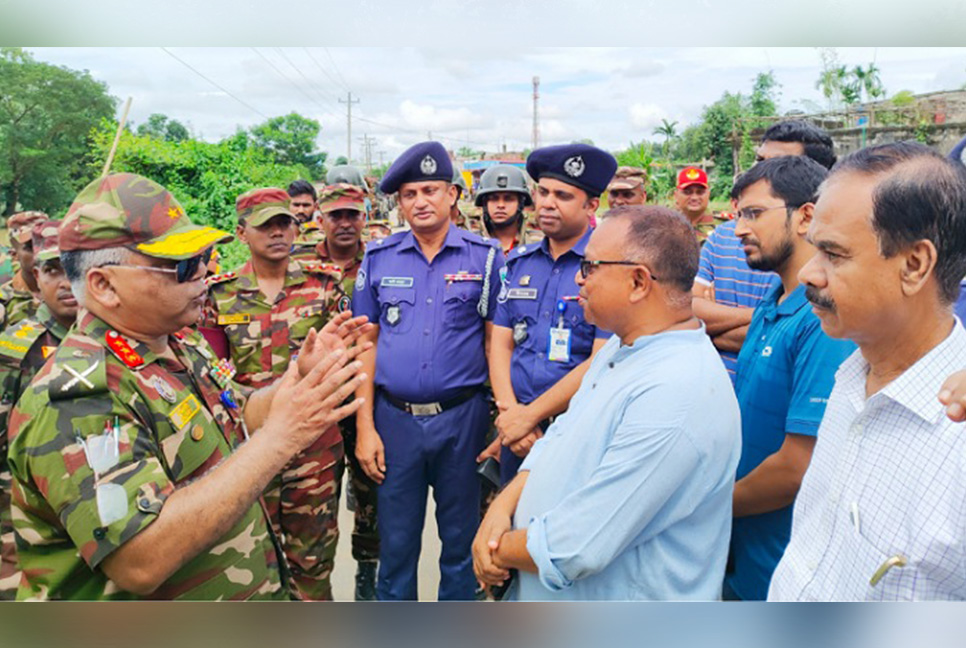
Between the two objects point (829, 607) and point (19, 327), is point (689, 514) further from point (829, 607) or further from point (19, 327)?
point (19, 327)

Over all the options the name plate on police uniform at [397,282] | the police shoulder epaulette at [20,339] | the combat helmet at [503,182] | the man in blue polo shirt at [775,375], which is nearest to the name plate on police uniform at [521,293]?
the name plate on police uniform at [397,282]

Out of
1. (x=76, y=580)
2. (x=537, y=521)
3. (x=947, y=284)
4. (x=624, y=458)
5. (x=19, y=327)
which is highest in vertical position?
(x=947, y=284)

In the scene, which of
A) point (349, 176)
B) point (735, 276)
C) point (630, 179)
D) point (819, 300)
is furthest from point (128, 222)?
point (349, 176)

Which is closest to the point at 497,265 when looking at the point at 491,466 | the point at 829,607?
the point at 491,466

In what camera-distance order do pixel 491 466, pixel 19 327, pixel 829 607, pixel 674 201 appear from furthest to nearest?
pixel 674 201, pixel 491 466, pixel 19 327, pixel 829 607

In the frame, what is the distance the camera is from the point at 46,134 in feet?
7.38

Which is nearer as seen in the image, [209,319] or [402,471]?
[402,471]

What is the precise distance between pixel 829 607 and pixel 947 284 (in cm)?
70

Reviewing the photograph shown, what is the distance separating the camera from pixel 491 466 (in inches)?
109

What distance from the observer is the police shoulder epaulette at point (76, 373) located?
1.40 metres

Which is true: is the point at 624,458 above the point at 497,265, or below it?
below

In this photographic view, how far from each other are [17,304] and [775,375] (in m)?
3.59

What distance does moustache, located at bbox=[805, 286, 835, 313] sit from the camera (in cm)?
133

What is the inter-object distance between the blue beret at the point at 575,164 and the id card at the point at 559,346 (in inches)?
26.3
